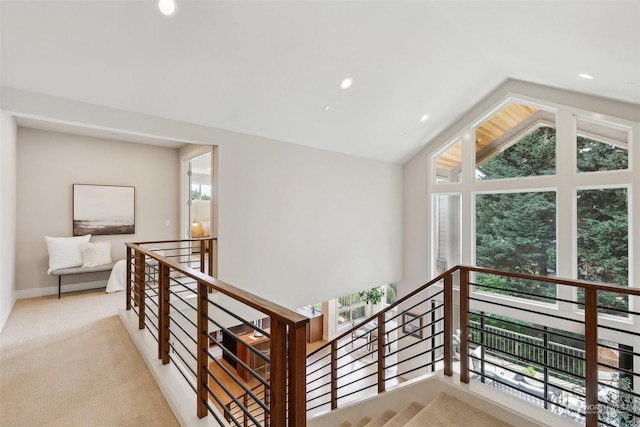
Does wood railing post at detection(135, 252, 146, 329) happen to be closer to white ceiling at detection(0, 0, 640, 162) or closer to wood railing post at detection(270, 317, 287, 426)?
white ceiling at detection(0, 0, 640, 162)

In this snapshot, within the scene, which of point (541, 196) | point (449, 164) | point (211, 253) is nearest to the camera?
point (211, 253)

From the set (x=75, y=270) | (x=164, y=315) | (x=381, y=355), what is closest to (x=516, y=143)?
(x=381, y=355)

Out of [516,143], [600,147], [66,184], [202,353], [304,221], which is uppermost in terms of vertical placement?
[516,143]

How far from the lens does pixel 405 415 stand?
259 centimetres

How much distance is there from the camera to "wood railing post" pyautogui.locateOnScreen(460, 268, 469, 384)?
8.45 feet

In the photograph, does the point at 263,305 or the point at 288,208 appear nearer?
the point at 263,305

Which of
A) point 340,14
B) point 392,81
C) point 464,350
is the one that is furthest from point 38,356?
point 392,81

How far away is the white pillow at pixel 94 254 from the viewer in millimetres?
4742

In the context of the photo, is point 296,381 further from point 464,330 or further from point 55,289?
point 55,289

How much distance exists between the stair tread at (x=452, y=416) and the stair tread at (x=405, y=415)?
0.82 feet

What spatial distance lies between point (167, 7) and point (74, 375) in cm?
308

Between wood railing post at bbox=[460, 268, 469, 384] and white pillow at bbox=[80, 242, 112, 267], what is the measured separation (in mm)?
5206

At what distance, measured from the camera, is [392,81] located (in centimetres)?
429

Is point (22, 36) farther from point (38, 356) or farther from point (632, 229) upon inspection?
point (632, 229)
